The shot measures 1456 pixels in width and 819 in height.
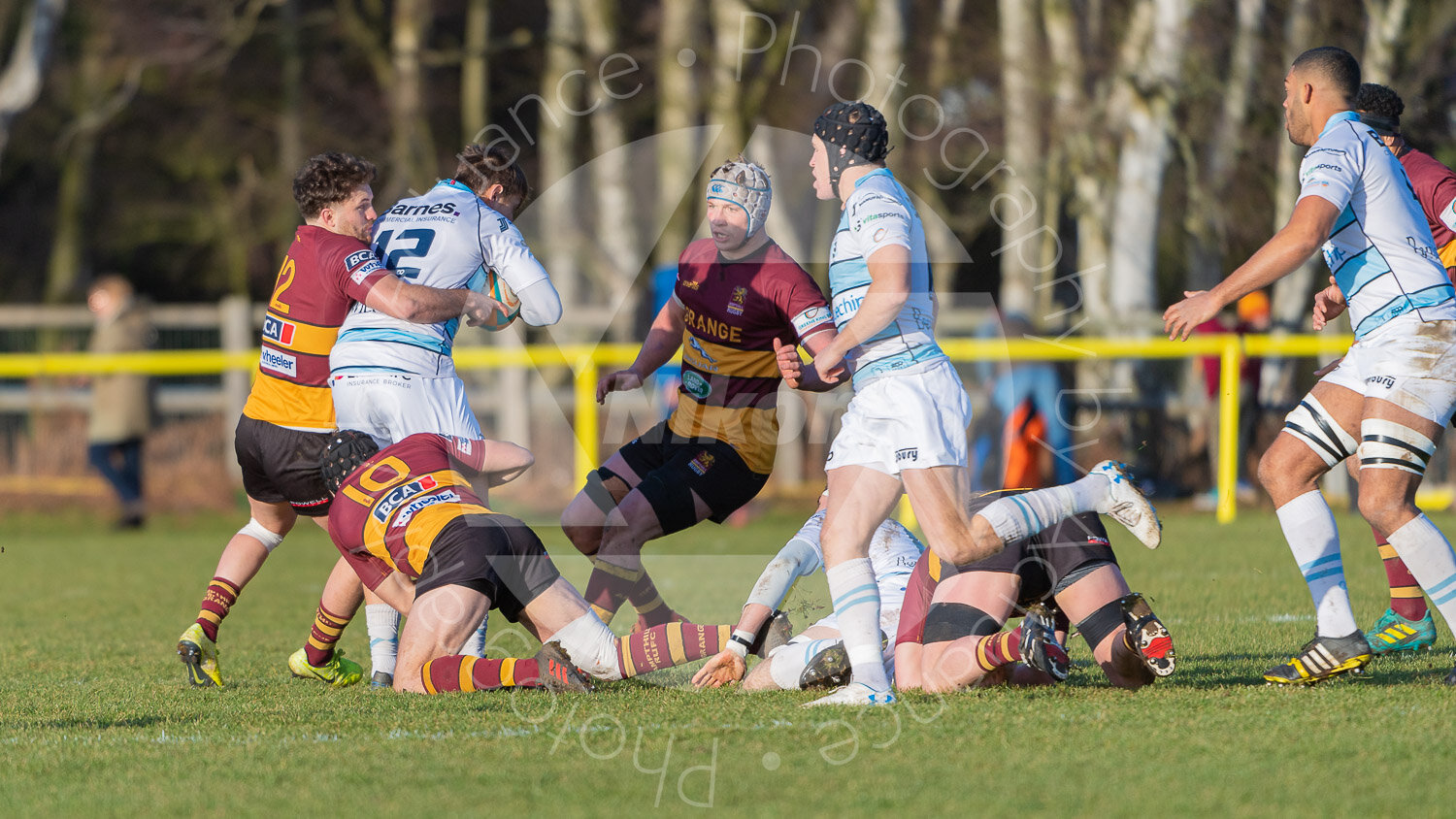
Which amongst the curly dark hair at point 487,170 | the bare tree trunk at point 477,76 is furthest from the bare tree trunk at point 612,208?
the curly dark hair at point 487,170

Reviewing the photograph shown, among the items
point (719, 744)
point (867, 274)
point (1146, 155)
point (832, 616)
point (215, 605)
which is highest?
point (1146, 155)

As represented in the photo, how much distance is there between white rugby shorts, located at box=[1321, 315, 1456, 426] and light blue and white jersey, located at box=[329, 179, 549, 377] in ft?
9.82

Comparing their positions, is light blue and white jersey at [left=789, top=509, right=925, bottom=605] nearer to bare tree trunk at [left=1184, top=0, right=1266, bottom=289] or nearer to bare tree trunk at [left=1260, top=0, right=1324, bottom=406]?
bare tree trunk at [left=1260, top=0, right=1324, bottom=406]

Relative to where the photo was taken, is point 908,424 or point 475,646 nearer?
point 908,424

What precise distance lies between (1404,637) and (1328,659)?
3.76 feet

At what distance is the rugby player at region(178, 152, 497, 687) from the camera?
6203 mm

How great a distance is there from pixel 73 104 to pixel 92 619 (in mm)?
22563

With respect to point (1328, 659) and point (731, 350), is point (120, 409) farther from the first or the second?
point (1328, 659)

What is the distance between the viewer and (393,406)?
6.09 m

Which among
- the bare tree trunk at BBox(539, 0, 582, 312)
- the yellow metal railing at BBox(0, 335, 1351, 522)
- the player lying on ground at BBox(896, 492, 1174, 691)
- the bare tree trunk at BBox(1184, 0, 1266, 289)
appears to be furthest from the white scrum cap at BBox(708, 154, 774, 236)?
the bare tree trunk at BBox(539, 0, 582, 312)

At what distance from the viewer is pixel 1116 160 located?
16.6 metres

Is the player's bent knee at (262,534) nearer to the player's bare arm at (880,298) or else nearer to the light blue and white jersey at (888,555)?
the light blue and white jersey at (888,555)

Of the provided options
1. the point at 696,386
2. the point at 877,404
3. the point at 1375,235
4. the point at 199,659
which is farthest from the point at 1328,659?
the point at 199,659

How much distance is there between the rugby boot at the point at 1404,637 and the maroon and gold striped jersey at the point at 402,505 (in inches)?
137
